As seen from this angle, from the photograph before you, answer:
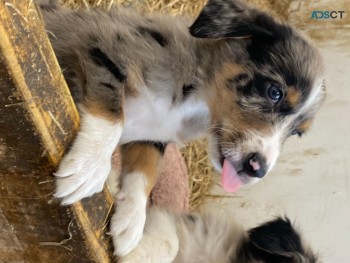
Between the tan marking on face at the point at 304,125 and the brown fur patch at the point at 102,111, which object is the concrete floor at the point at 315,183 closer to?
the tan marking on face at the point at 304,125

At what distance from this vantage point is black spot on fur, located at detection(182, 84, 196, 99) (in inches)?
98.7

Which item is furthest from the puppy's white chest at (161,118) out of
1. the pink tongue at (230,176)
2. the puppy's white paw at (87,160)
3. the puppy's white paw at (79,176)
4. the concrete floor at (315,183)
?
the concrete floor at (315,183)

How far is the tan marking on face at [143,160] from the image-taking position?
2.59m

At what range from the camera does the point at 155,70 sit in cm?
240

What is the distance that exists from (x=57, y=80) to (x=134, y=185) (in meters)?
0.86

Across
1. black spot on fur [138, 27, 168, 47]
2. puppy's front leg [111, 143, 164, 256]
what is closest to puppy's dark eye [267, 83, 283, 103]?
black spot on fur [138, 27, 168, 47]

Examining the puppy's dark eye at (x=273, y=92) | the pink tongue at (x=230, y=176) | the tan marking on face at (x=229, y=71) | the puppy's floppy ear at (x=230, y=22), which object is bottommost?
the pink tongue at (x=230, y=176)

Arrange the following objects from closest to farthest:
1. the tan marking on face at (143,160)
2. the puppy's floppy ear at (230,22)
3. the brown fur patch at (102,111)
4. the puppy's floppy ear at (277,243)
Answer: the brown fur patch at (102,111) → the puppy's floppy ear at (230,22) → the tan marking on face at (143,160) → the puppy's floppy ear at (277,243)

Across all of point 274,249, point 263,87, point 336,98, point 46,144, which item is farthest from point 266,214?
point 46,144

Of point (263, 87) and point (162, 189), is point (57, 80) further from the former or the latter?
point (162, 189)

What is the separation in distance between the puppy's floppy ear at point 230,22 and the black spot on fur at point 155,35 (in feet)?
0.56

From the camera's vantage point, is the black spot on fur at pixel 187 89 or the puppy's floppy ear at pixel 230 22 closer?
the puppy's floppy ear at pixel 230 22

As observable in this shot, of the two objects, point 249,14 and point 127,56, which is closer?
point 127,56

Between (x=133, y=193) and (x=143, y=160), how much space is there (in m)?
0.35
